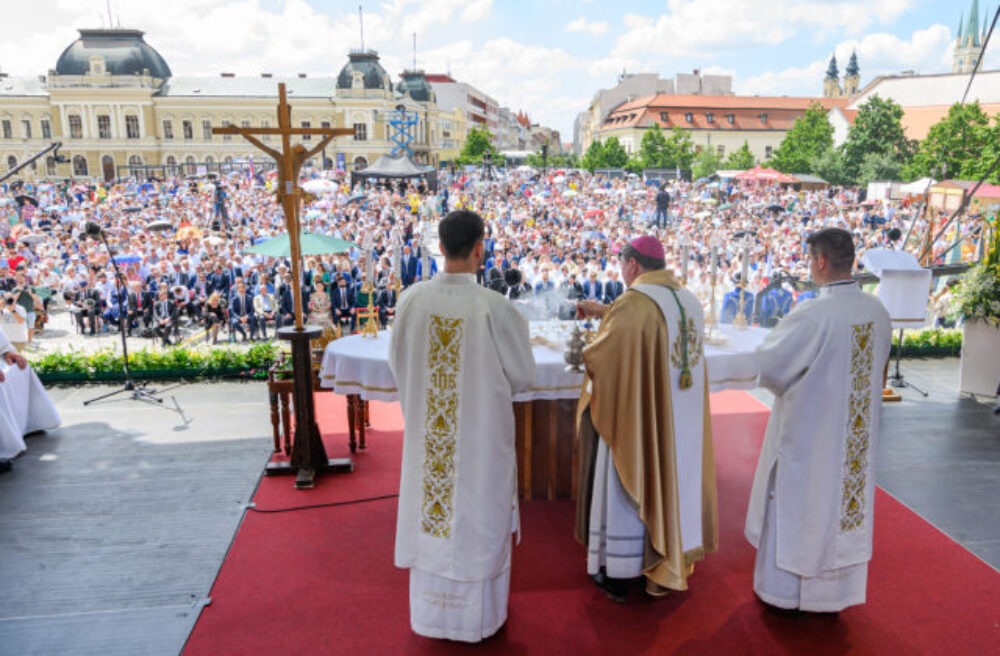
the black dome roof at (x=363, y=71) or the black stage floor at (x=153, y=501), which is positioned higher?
the black dome roof at (x=363, y=71)

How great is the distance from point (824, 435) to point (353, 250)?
12.6 meters

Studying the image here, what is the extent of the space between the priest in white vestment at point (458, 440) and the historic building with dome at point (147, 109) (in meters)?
55.2

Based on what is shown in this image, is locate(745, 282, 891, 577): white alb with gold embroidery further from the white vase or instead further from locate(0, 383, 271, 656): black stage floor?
the white vase

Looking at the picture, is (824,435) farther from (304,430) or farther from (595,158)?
(595,158)

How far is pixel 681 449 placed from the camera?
3.35 metres

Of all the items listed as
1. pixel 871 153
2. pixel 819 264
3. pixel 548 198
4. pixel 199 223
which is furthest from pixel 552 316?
pixel 871 153

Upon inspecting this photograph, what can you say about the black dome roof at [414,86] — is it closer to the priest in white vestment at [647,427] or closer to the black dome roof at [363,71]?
the black dome roof at [363,71]

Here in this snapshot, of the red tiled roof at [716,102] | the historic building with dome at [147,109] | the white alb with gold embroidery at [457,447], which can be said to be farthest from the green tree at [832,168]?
the white alb with gold embroidery at [457,447]

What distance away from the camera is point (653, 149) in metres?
52.6

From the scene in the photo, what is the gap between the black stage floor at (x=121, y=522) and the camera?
3.39 meters

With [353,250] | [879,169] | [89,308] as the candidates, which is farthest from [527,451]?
[879,169]

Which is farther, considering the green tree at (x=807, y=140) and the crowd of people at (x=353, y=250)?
the green tree at (x=807, y=140)

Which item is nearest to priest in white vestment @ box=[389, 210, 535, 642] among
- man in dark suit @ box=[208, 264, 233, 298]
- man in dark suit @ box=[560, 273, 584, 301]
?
man in dark suit @ box=[560, 273, 584, 301]

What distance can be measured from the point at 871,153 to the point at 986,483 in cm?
4323
